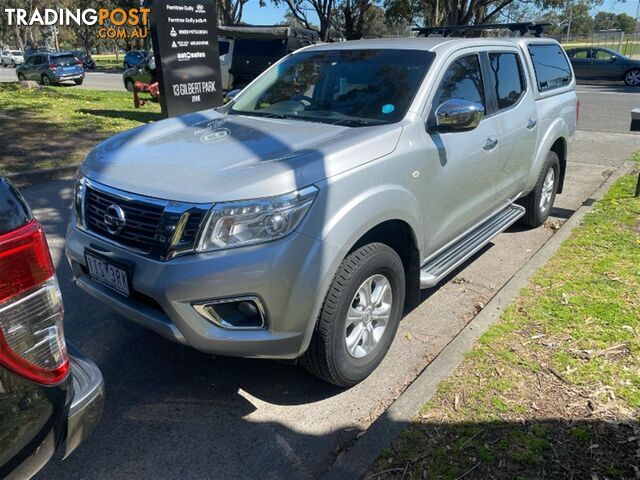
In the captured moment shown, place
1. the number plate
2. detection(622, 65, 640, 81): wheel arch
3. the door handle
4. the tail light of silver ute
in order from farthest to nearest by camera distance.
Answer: detection(622, 65, 640, 81): wheel arch
the door handle
the number plate
the tail light of silver ute

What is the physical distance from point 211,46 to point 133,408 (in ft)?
29.6

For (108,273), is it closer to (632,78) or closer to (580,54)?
(632,78)

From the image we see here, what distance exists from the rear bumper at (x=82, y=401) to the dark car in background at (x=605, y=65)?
25.7 m

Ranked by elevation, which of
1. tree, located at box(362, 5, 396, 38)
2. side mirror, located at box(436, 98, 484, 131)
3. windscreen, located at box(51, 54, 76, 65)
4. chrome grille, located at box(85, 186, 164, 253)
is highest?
tree, located at box(362, 5, 396, 38)

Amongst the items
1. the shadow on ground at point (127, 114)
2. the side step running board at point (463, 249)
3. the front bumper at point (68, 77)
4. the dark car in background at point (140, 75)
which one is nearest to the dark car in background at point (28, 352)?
the side step running board at point (463, 249)

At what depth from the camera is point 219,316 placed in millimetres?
2561

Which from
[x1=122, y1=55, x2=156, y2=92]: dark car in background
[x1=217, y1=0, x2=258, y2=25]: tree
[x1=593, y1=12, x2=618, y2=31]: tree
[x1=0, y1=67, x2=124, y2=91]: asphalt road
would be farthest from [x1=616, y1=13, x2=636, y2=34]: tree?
[x1=122, y1=55, x2=156, y2=92]: dark car in background

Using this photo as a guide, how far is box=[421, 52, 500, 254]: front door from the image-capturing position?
3.47m

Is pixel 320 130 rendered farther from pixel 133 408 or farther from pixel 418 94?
pixel 133 408

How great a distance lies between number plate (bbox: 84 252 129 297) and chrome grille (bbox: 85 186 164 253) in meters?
0.13

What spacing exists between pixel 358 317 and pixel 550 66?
407 cm

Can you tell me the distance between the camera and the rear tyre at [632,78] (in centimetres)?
2255

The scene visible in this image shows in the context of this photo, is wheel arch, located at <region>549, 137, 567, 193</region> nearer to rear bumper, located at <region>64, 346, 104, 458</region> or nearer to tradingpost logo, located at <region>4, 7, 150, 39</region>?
rear bumper, located at <region>64, 346, 104, 458</region>

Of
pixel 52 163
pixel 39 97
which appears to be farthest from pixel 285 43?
pixel 52 163
